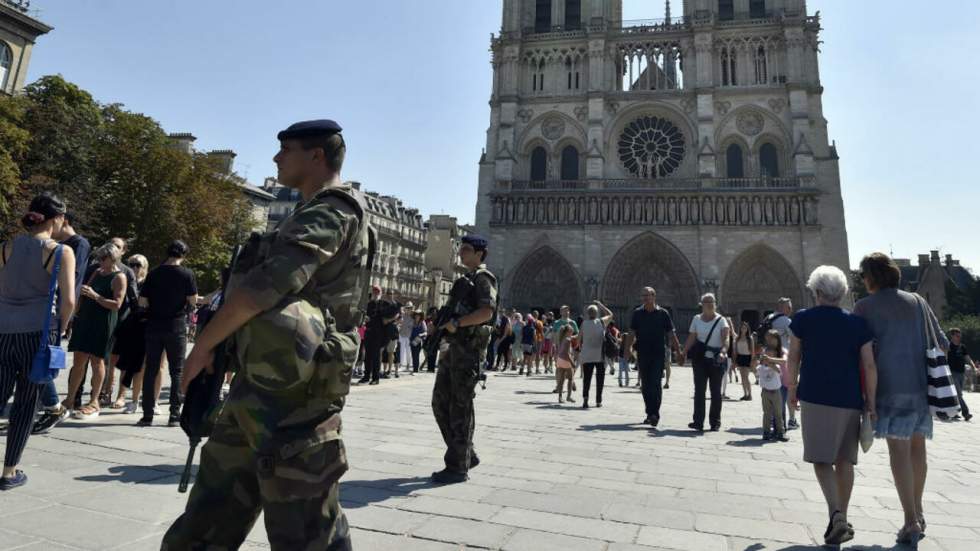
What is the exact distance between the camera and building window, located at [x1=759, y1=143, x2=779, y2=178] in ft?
95.8

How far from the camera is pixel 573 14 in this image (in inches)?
1307

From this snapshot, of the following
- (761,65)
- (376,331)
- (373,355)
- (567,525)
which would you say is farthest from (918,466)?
(761,65)

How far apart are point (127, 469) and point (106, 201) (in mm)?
21613

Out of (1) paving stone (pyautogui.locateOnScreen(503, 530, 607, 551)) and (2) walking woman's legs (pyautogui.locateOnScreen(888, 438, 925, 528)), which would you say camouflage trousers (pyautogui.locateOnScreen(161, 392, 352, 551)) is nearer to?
(1) paving stone (pyautogui.locateOnScreen(503, 530, 607, 551))

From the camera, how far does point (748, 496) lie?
3574mm

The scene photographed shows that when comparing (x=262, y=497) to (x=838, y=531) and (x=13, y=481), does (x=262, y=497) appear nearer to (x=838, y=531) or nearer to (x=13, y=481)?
(x=13, y=481)

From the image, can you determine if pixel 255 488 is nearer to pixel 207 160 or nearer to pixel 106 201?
pixel 106 201

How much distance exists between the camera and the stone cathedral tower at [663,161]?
91.0 ft

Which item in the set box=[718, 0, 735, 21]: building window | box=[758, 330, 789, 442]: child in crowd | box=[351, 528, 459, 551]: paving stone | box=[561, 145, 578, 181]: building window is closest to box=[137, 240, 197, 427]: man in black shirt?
box=[351, 528, 459, 551]: paving stone

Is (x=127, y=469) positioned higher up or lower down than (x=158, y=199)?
lower down

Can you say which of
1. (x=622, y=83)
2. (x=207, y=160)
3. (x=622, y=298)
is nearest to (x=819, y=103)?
(x=622, y=83)

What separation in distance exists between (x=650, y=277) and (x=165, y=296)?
1073 inches

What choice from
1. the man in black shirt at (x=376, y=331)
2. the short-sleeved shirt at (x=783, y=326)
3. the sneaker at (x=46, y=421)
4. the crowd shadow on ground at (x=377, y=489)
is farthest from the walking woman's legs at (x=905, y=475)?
the man in black shirt at (x=376, y=331)

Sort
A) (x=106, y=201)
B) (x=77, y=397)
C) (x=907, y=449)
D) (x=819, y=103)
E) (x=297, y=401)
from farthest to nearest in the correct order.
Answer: (x=819, y=103), (x=106, y=201), (x=77, y=397), (x=907, y=449), (x=297, y=401)
